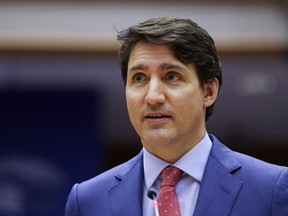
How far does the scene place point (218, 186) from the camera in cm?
289

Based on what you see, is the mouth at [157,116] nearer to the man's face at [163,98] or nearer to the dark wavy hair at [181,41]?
the man's face at [163,98]

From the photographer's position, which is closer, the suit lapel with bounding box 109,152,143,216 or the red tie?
the red tie

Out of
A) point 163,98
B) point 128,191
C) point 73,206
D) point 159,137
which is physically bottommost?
point 73,206

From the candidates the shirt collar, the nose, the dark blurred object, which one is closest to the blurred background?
the dark blurred object

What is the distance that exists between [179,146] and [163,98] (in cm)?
21

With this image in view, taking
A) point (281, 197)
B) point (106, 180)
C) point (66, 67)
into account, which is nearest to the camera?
point (281, 197)

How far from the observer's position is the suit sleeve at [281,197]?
9.09 ft

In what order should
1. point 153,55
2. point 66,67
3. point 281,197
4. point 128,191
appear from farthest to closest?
point 66,67 < point 128,191 < point 153,55 < point 281,197

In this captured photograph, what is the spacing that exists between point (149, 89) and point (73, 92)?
5.65m

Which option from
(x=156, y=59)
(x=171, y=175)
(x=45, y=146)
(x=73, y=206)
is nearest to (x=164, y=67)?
(x=156, y=59)

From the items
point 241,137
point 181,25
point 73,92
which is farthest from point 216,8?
point 181,25

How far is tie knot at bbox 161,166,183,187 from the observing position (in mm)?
2941

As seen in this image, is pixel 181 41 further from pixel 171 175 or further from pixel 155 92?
pixel 171 175

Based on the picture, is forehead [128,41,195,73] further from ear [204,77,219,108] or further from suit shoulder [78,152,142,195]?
suit shoulder [78,152,142,195]
